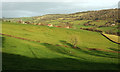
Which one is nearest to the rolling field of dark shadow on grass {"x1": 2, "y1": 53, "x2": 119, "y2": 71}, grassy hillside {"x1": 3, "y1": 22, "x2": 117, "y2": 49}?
dark shadow on grass {"x1": 2, "y1": 53, "x2": 119, "y2": 71}

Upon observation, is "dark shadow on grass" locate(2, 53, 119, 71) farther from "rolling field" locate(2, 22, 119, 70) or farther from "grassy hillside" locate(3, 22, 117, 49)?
"grassy hillside" locate(3, 22, 117, 49)

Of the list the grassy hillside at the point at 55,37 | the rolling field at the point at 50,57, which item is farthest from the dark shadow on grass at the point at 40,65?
the grassy hillside at the point at 55,37

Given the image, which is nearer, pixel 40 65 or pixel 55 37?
pixel 40 65

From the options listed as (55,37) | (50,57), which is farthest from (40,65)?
(55,37)

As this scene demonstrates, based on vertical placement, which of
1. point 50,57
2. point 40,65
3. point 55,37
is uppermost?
point 40,65

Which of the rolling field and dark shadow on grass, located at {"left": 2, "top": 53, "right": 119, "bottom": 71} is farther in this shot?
the rolling field

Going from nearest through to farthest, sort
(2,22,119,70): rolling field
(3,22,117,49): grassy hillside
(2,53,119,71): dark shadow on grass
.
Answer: (2,53,119,71): dark shadow on grass, (2,22,119,70): rolling field, (3,22,117,49): grassy hillside

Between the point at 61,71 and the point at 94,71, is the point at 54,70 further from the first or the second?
the point at 94,71

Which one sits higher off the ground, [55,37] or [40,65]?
[40,65]

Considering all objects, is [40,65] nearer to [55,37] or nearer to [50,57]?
[50,57]

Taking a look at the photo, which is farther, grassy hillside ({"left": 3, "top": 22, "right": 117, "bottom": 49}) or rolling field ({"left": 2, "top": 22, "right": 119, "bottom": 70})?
grassy hillside ({"left": 3, "top": 22, "right": 117, "bottom": 49})

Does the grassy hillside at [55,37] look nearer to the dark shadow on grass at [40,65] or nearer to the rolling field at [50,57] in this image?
the rolling field at [50,57]

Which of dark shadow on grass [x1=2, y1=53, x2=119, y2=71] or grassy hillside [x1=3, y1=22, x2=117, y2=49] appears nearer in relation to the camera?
dark shadow on grass [x1=2, y1=53, x2=119, y2=71]

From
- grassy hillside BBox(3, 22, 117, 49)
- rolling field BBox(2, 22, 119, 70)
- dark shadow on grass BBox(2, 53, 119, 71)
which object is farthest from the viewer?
grassy hillside BBox(3, 22, 117, 49)
